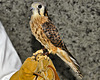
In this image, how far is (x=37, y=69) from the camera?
0.51 metres

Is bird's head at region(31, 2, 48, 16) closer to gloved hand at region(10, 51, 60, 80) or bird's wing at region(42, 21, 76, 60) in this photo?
bird's wing at region(42, 21, 76, 60)

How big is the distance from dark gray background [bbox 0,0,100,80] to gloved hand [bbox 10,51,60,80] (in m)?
0.19

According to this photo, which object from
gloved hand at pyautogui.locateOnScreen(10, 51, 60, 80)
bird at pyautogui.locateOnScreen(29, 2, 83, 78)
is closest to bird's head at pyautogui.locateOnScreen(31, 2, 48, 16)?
bird at pyautogui.locateOnScreen(29, 2, 83, 78)

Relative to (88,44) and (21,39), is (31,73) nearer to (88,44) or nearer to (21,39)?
(21,39)

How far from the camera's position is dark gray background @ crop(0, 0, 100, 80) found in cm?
67

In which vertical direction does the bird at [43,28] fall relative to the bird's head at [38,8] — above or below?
below

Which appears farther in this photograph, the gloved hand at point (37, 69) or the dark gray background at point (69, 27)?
the dark gray background at point (69, 27)

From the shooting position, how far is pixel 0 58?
0.57m

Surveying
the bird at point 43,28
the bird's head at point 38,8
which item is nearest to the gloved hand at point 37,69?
the bird at point 43,28

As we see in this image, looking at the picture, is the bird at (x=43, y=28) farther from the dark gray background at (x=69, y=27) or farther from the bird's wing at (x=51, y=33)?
the dark gray background at (x=69, y=27)

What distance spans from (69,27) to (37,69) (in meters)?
0.33

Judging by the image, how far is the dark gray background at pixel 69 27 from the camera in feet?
2.19

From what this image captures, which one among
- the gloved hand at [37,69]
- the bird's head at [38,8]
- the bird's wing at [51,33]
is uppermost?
the bird's head at [38,8]

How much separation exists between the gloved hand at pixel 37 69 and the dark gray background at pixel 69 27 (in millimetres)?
190
